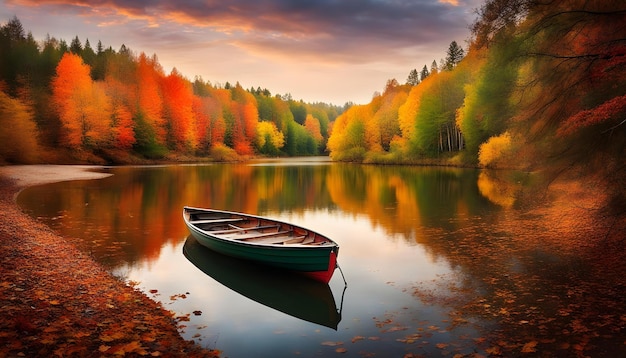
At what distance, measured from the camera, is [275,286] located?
12.3 m

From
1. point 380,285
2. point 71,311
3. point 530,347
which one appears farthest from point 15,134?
point 530,347

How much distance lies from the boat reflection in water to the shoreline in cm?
259

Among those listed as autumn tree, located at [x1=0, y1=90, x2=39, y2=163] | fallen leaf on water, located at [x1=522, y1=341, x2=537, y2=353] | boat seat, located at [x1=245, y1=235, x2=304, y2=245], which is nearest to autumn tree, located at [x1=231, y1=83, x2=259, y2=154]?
autumn tree, located at [x1=0, y1=90, x2=39, y2=163]

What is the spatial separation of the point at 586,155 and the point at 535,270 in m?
4.35

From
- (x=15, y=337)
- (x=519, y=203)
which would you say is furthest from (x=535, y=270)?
(x=519, y=203)

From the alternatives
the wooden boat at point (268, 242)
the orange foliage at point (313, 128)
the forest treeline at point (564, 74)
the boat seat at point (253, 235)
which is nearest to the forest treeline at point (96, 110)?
the wooden boat at point (268, 242)

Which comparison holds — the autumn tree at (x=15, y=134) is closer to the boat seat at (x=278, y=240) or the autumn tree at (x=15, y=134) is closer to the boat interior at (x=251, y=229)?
the boat interior at (x=251, y=229)

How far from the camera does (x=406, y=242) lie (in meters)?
17.2

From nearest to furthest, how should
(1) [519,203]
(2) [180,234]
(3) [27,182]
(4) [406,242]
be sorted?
(4) [406,242]
(2) [180,234]
(1) [519,203]
(3) [27,182]

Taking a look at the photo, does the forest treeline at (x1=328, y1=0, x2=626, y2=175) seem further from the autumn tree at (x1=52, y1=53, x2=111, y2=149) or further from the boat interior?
the autumn tree at (x1=52, y1=53, x2=111, y2=149)

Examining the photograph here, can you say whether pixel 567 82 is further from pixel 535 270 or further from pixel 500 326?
pixel 500 326

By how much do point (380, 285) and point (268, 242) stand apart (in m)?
4.00

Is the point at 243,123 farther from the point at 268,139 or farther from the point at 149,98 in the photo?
the point at 149,98

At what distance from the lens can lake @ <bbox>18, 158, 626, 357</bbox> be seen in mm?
8383
